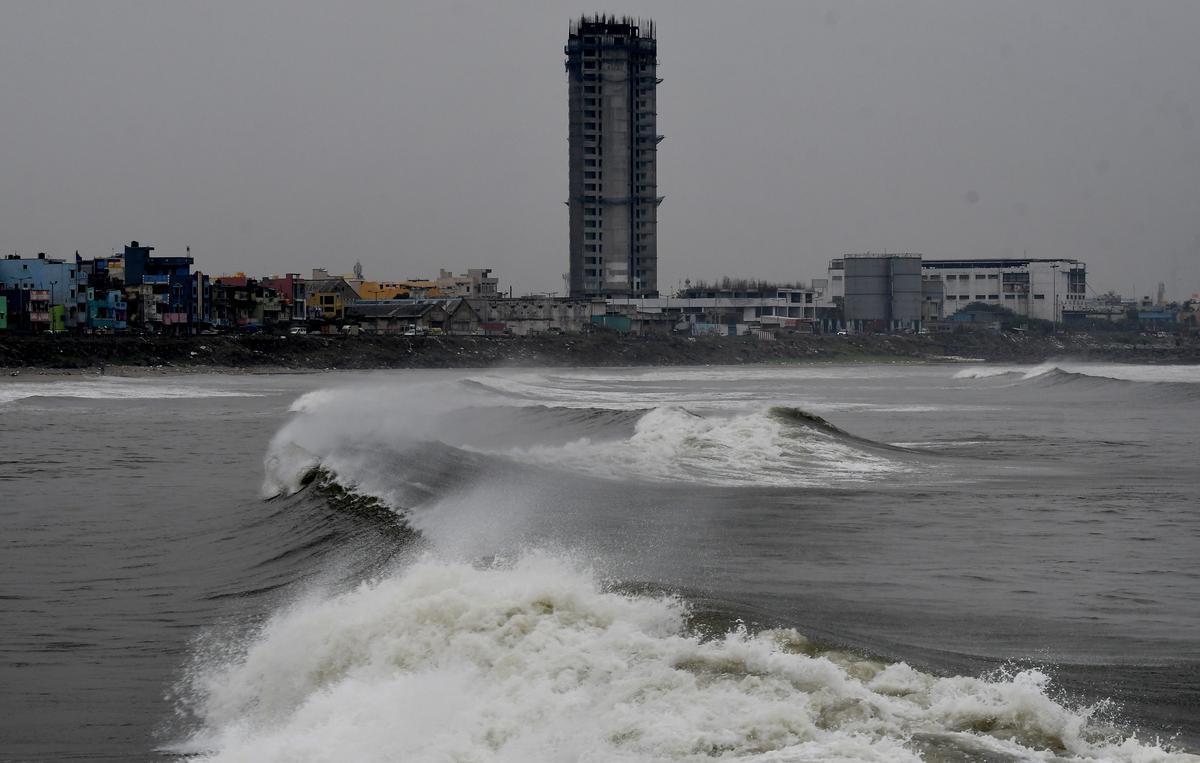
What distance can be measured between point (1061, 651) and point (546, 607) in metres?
3.87

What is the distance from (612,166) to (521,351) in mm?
46361

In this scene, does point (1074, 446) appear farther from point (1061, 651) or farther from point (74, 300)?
point (74, 300)

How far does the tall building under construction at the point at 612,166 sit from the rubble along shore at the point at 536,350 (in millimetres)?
24994

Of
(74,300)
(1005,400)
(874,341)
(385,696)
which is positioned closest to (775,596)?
(385,696)

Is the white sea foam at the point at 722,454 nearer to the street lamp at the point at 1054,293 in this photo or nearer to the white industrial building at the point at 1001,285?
the white industrial building at the point at 1001,285

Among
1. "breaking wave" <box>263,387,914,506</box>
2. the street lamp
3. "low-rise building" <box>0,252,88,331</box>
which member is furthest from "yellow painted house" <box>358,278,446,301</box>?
"breaking wave" <box>263,387,914,506</box>

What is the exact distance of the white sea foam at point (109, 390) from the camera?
182 feet

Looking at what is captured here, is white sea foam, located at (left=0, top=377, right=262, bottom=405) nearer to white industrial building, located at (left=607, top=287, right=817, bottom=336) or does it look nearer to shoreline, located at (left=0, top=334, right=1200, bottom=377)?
shoreline, located at (left=0, top=334, right=1200, bottom=377)

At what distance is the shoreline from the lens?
3457 inches

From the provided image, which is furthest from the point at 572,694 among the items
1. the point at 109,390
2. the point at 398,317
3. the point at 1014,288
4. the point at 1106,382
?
the point at 1014,288

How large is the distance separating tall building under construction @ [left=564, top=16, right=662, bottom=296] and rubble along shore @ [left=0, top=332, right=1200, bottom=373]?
25.0 metres

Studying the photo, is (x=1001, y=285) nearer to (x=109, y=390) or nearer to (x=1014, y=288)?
(x=1014, y=288)

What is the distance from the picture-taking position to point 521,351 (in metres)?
127

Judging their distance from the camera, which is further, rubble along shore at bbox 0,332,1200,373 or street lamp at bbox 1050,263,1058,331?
street lamp at bbox 1050,263,1058,331
